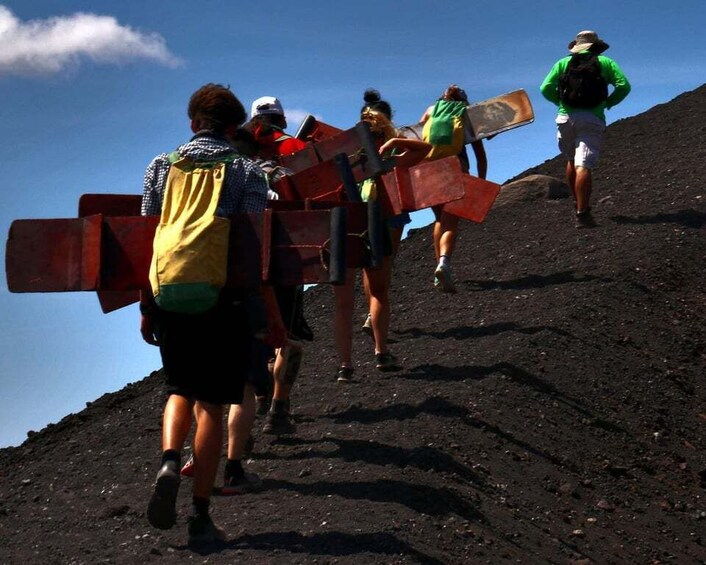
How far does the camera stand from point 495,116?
494 inches

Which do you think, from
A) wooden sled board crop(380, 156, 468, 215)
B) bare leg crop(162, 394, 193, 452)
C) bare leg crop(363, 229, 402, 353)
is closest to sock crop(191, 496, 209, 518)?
bare leg crop(162, 394, 193, 452)

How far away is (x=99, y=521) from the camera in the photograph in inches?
292

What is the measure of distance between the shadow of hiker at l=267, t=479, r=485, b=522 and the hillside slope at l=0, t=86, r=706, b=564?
0.6 inches

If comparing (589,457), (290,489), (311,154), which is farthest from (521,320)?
(290,489)

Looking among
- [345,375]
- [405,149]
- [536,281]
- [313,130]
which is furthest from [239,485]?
[536,281]

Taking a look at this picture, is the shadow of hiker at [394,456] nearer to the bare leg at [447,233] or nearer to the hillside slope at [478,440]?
the hillside slope at [478,440]

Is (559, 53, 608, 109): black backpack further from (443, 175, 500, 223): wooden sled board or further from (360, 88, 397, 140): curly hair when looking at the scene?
(360, 88, 397, 140): curly hair

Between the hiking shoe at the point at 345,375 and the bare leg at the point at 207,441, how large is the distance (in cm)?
297

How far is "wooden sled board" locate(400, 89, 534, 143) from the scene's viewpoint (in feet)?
40.0

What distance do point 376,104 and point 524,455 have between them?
2.68 m

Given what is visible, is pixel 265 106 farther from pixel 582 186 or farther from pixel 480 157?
pixel 582 186

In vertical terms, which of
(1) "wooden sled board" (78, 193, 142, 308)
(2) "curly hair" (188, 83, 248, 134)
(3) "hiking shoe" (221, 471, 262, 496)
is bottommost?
(3) "hiking shoe" (221, 471, 262, 496)

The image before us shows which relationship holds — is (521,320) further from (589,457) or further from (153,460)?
(153,460)

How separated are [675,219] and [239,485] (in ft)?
25.5
